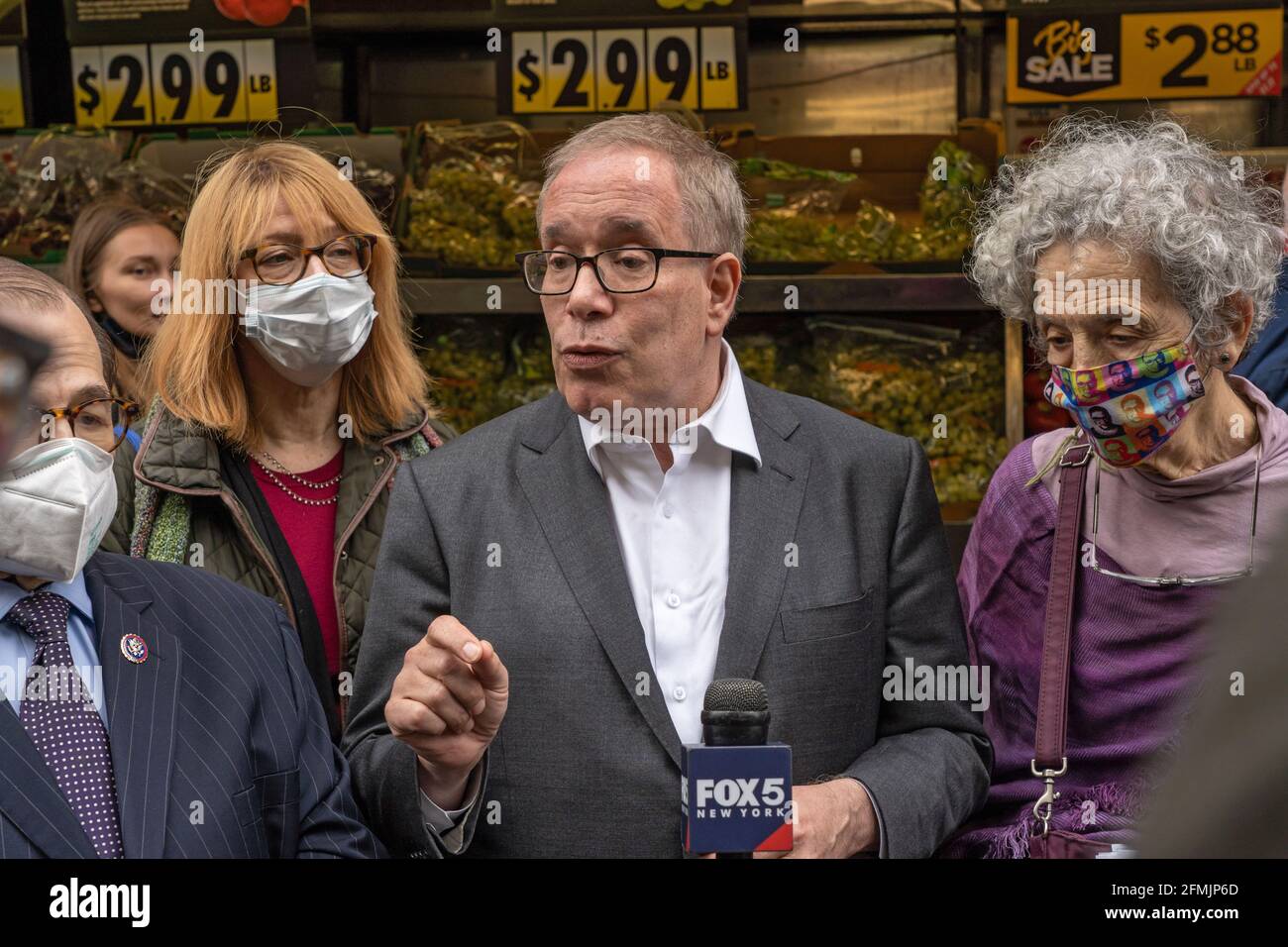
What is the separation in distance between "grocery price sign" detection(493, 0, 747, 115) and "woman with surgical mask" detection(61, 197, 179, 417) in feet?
3.61

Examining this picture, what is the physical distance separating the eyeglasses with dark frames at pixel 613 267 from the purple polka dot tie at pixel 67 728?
0.84m

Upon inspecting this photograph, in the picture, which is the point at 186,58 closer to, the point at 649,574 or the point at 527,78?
the point at 527,78

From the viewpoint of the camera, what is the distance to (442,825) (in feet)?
6.50

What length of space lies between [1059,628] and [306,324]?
55.0 inches

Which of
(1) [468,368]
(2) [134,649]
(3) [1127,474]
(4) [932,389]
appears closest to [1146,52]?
(4) [932,389]

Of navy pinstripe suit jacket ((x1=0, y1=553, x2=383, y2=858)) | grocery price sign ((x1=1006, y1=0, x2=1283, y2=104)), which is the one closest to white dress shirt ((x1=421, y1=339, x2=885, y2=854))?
navy pinstripe suit jacket ((x1=0, y1=553, x2=383, y2=858))

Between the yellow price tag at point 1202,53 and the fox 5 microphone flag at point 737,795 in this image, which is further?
the yellow price tag at point 1202,53

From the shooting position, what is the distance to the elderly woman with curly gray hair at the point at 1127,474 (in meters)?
2.16

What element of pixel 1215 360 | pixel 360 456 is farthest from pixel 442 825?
pixel 1215 360

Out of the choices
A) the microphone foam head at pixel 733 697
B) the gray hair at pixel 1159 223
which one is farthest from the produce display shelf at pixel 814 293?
the microphone foam head at pixel 733 697

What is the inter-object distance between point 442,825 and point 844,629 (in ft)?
2.07

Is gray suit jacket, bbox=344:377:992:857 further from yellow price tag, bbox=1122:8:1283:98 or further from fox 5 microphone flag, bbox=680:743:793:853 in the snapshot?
yellow price tag, bbox=1122:8:1283:98

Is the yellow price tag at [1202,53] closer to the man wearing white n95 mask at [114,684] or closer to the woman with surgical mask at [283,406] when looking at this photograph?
the woman with surgical mask at [283,406]

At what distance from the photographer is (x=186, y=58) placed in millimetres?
4234
